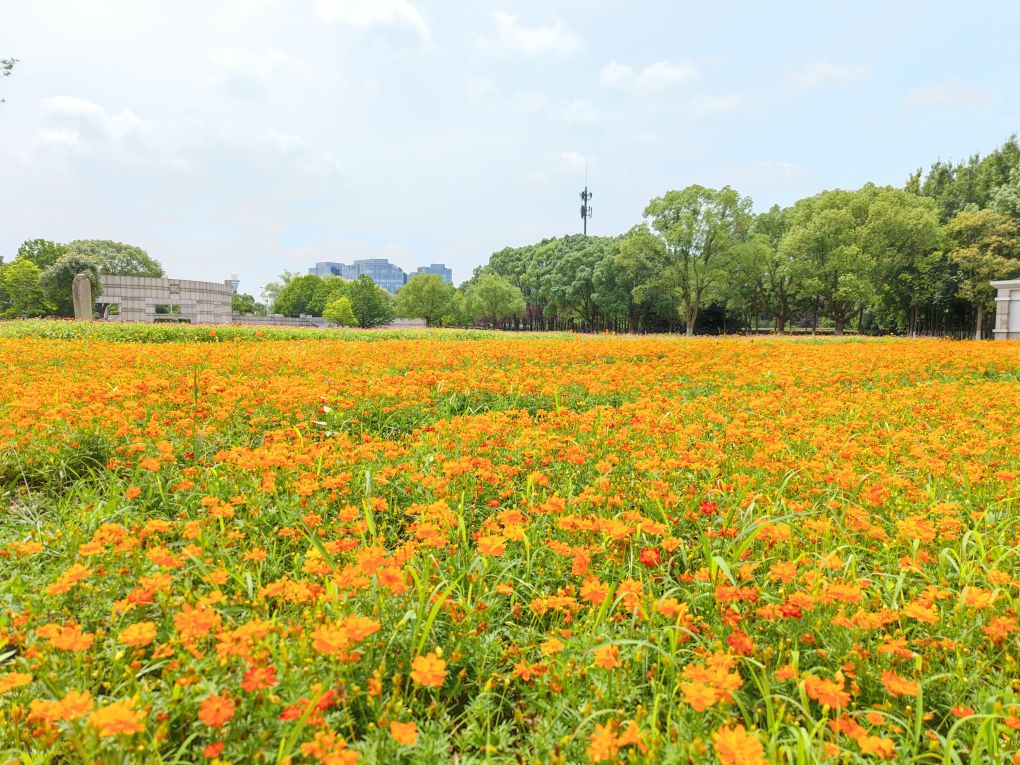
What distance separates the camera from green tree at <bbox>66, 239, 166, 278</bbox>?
6390 cm

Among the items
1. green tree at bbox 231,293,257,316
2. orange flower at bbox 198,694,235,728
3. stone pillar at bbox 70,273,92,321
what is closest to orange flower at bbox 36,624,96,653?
orange flower at bbox 198,694,235,728

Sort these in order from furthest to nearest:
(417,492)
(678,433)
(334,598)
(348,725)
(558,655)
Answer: (678,433), (417,492), (334,598), (558,655), (348,725)

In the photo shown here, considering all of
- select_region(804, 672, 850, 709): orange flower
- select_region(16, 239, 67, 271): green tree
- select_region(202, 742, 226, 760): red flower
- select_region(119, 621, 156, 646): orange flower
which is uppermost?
select_region(16, 239, 67, 271): green tree

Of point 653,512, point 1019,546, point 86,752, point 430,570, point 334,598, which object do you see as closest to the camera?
point 86,752

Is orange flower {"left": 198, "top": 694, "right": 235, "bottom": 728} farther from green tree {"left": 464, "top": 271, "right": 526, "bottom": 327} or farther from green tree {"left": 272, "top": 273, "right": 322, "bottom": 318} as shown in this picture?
green tree {"left": 272, "top": 273, "right": 322, "bottom": 318}

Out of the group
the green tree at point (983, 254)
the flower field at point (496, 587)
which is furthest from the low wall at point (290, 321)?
the flower field at point (496, 587)

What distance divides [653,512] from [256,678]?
2095 millimetres

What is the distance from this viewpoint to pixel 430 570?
8.07 feet

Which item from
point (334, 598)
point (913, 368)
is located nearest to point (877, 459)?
point (334, 598)

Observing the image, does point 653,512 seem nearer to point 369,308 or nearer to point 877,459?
point 877,459

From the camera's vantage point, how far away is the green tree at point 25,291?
54.4m

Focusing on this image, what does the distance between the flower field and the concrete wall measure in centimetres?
2730

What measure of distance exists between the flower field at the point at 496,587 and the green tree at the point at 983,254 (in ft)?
114

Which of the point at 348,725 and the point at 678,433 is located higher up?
the point at 678,433
